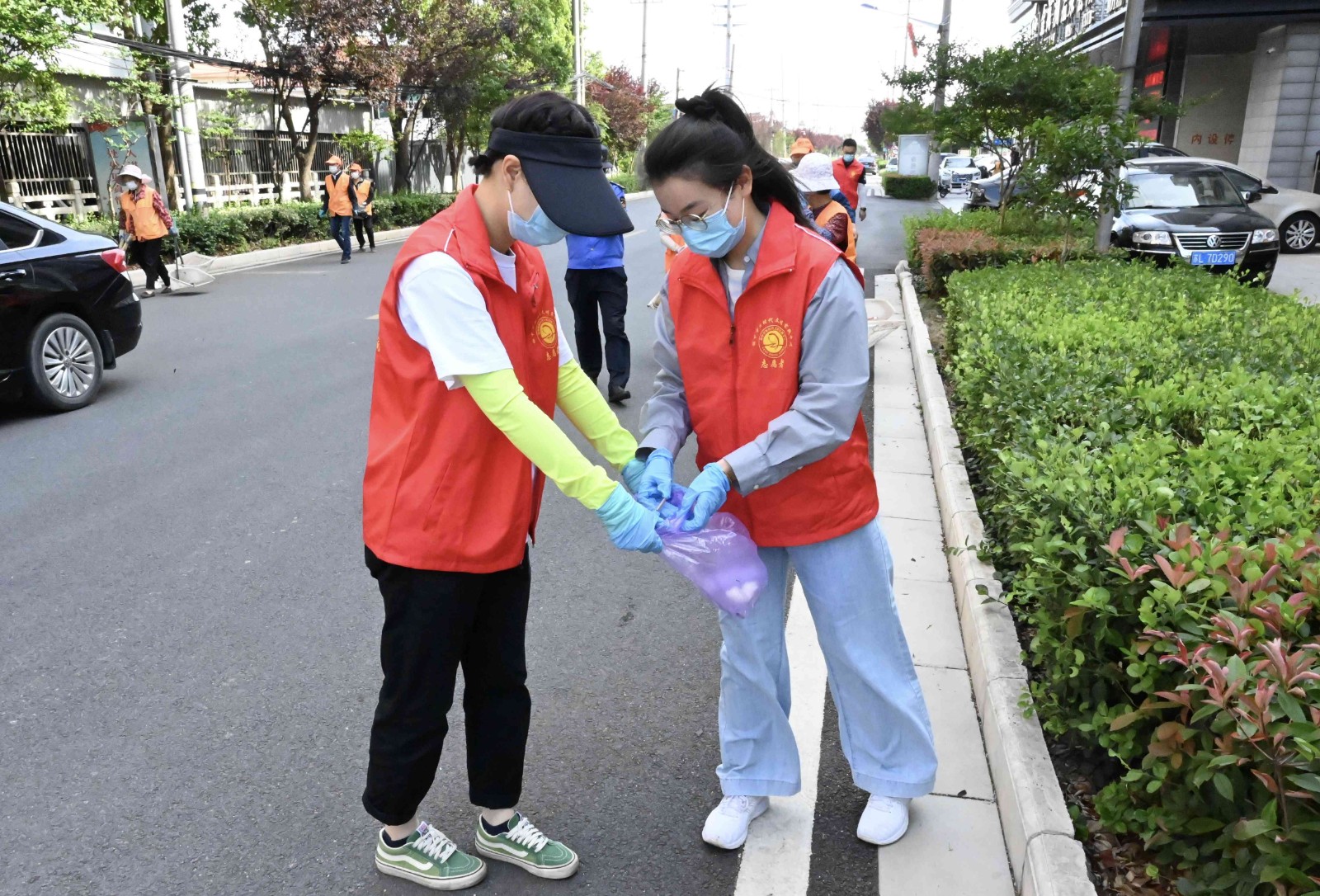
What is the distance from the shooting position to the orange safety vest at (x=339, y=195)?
1736 centimetres

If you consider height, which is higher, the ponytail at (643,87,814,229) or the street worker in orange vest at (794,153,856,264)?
the ponytail at (643,87,814,229)

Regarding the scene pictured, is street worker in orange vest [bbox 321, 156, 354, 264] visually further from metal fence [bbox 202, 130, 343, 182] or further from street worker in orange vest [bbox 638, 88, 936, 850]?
street worker in orange vest [bbox 638, 88, 936, 850]

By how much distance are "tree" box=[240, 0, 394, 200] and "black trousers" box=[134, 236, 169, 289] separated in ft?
34.0

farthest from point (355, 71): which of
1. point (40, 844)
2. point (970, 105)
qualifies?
point (40, 844)

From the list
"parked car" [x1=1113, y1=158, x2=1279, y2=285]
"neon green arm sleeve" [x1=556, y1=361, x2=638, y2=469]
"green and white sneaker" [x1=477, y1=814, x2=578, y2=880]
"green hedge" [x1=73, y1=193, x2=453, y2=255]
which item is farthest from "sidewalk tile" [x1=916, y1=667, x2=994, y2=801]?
"green hedge" [x1=73, y1=193, x2=453, y2=255]

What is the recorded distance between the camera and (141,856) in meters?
2.72

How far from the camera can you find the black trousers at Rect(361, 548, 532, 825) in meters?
2.39

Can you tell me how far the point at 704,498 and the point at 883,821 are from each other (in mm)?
1048

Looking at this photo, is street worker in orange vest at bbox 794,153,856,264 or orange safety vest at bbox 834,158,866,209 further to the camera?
orange safety vest at bbox 834,158,866,209

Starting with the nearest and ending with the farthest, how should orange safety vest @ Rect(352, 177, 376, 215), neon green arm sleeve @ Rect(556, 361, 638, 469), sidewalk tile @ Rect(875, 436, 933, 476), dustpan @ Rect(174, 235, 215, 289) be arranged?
neon green arm sleeve @ Rect(556, 361, 638, 469) < sidewalk tile @ Rect(875, 436, 933, 476) < dustpan @ Rect(174, 235, 215, 289) < orange safety vest @ Rect(352, 177, 376, 215)

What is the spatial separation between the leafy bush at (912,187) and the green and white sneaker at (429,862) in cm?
3656

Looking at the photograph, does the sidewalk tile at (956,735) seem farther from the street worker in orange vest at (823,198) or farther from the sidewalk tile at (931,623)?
the street worker in orange vest at (823,198)

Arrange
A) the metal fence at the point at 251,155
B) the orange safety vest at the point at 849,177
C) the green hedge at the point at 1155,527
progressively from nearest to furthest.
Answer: the green hedge at the point at 1155,527
the orange safety vest at the point at 849,177
the metal fence at the point at 251,155

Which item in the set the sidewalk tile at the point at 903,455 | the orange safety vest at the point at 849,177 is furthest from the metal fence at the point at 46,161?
the sidewalk tile at the point at 903,455
